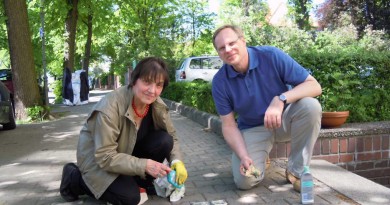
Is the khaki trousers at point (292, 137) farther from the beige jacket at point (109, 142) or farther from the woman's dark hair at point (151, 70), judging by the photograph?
the woman's dark hair at point (151, 70)

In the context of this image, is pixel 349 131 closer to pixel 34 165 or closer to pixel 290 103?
pixel 290 103

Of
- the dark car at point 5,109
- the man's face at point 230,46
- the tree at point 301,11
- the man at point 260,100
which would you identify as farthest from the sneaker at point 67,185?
the tree at point 301,11

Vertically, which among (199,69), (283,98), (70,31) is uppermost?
(70,31)

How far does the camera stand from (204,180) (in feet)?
12.8

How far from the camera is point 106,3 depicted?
16.8 metres

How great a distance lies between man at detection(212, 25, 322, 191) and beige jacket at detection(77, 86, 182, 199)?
0.67 m

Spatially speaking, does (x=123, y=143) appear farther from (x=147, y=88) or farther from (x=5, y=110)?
(x=5, y=110)

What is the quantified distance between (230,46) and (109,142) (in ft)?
4.20

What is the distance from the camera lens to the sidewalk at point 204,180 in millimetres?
3201

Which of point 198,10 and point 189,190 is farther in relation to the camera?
point 198,10

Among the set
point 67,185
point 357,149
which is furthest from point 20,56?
point 357,149

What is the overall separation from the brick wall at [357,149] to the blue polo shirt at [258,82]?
1.07 m

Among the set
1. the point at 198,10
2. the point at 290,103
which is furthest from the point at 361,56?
the point at 198,10

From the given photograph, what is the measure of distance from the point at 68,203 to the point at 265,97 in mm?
1934
